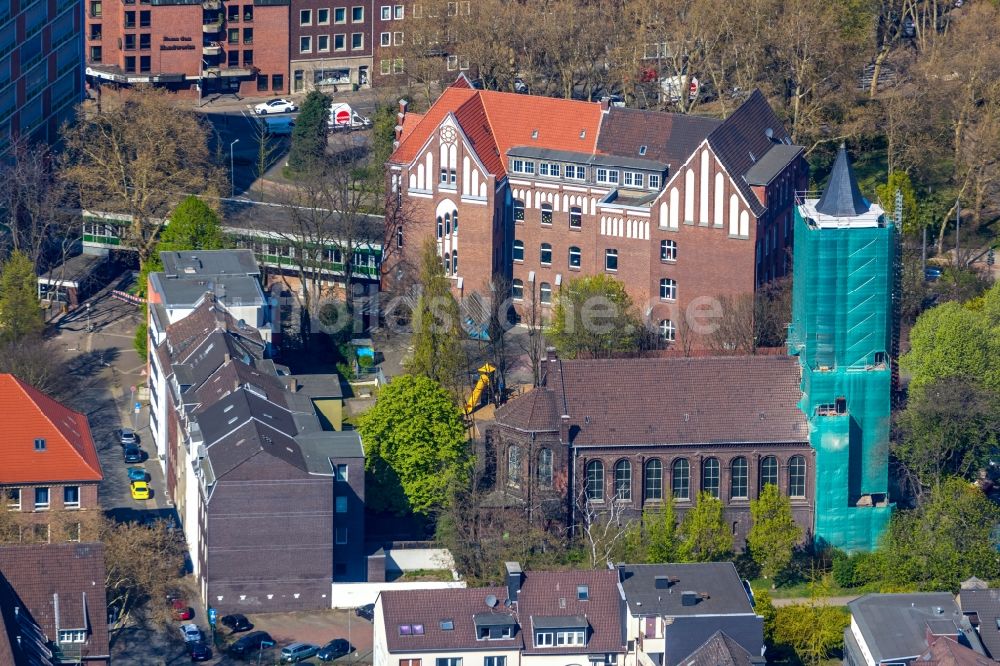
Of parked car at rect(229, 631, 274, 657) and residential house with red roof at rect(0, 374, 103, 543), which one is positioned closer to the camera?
parked car at rect(229, 631, 274, 657)

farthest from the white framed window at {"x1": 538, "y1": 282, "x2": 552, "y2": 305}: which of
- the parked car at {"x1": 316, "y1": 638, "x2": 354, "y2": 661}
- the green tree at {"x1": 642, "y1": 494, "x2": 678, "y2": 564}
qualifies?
the parked car at {"x1": 316, "y1": 638, "x2": 354, "y2": 661}

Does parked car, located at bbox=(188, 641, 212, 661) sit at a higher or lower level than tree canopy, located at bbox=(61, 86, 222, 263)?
lower

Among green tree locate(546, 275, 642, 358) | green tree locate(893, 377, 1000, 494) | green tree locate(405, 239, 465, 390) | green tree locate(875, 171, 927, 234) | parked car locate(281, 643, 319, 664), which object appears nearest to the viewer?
parked car locate(281, 643, 319, 664)

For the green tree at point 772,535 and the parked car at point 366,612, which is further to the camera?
the green tree at point 772,535

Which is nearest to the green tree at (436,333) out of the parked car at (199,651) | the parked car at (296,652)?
the parked car at (296,652)

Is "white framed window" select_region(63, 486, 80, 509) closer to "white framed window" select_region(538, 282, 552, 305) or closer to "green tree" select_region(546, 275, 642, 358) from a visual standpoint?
"green tree" select_region(546, 275, 642, 358)

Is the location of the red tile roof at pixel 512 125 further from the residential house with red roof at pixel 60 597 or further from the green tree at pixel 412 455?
the residential house with red roof at pixel 60 597
